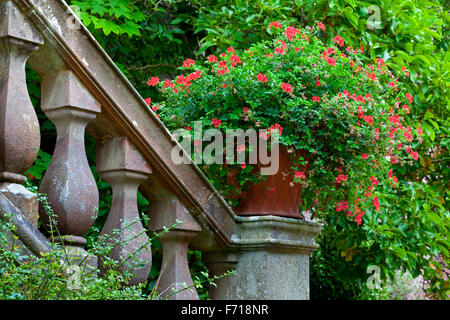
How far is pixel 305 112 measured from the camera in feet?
10.7

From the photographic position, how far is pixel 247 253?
330 cm

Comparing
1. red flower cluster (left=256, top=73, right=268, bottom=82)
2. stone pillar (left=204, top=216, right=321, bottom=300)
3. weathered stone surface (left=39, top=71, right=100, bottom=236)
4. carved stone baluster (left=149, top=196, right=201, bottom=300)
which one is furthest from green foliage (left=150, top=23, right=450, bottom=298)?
weathered stone surface (left=39, top=71, right=100, bottom=236)

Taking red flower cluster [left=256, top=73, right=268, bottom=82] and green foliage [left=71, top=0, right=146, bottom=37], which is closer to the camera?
red flower cluster [left=256, top=73, right=268, bottom=82]

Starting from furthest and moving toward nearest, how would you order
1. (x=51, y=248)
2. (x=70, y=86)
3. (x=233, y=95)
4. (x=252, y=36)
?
(x=252, y=36)
(x=233, y=95)
(x=70, y=86)
(x=51, y=248)

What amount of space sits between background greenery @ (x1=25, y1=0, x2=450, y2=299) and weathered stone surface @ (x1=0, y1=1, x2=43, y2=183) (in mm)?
1829

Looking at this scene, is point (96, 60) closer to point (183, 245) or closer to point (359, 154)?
point (183, 245)

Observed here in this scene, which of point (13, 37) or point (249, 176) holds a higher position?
point (13, 37)

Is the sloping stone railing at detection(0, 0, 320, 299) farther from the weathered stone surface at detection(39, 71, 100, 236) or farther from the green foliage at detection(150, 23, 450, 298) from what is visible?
the green foliage at detection(150, 23, 450, 298)

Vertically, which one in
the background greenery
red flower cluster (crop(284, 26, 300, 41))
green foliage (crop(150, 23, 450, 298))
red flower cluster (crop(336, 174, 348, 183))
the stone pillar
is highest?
the background greenery

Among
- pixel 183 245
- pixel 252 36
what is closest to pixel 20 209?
pixel 183 245

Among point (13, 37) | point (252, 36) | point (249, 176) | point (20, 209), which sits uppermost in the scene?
point (252, 36)

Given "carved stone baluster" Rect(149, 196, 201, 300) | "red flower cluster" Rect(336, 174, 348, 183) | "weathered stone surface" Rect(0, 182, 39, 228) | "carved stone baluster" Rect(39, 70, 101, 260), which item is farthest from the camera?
"red flower cluster" Rect(336, 174, 348, 183)

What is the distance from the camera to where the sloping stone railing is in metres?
2.50
